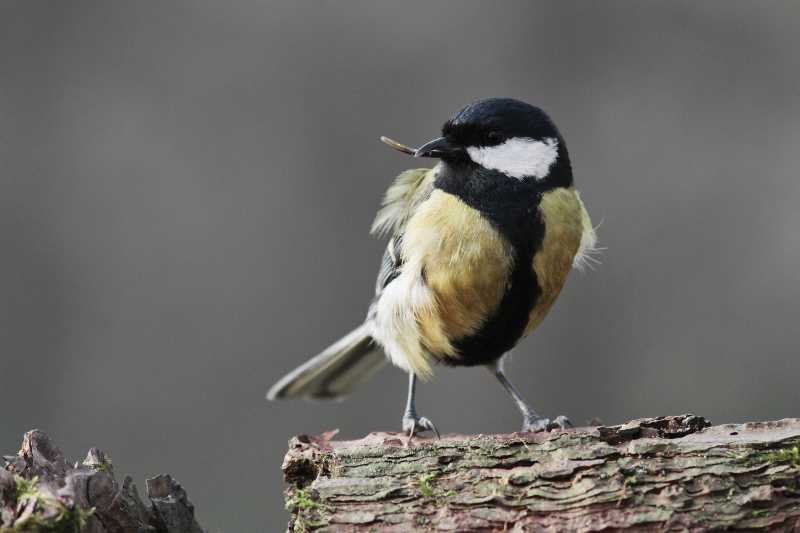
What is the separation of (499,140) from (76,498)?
5.66ft

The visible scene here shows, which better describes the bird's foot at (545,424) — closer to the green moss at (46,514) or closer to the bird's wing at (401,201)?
the bird's wing at (401,201)

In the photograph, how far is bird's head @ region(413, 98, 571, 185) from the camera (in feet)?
10.4

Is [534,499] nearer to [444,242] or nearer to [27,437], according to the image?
[444,242]

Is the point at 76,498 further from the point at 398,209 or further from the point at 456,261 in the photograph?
the point at 398,209

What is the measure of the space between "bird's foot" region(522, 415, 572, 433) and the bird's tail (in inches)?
32.5

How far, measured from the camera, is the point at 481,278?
10.4 ft

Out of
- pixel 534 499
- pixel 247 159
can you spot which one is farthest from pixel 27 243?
pixel 534 499

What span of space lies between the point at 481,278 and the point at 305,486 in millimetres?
893

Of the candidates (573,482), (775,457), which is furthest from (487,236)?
(775,457)

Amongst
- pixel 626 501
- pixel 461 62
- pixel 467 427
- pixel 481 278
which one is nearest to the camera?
pixel 626 501

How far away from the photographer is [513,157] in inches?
126

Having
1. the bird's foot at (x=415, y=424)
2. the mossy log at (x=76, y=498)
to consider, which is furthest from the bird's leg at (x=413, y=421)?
the mossy log at (x=76, y=498)

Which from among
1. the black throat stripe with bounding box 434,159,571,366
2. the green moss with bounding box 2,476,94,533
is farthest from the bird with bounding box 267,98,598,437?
the green moss with bounding box 2,476,94,533

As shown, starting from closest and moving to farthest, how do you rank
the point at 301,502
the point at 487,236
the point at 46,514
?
the point at 46,514, the point at 301,502, the point at 487,236
